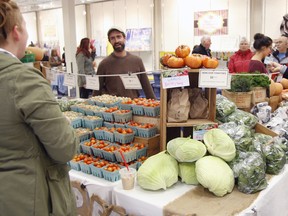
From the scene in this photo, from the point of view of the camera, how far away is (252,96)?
3039mm

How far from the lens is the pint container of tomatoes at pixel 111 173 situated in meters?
2.01

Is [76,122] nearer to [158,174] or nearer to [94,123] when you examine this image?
[94,123]

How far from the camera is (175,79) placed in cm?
212

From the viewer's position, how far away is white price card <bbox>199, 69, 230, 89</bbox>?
217 cm

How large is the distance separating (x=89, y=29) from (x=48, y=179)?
999 centimetres

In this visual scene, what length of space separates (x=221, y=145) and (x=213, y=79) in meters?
0.46

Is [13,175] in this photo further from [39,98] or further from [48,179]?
[39,98]

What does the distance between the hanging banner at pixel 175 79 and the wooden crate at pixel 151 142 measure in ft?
1.26

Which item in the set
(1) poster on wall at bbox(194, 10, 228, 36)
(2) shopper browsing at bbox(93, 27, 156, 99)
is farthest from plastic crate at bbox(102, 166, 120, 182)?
(1) poster on wall at bbox(194, 10, 228, 36)

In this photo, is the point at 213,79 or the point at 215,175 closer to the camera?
the point at 215,175

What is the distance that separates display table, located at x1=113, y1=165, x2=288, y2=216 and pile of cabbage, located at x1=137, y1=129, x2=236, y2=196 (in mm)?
44

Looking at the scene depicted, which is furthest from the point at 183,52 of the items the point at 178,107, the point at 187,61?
the point at 178,107

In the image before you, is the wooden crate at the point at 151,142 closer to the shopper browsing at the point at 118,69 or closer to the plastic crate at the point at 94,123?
the plastic crate at the point at 94,123

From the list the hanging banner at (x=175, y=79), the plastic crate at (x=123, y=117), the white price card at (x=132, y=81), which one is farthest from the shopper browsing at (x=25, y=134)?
the white price card at (x=132, y=81)
